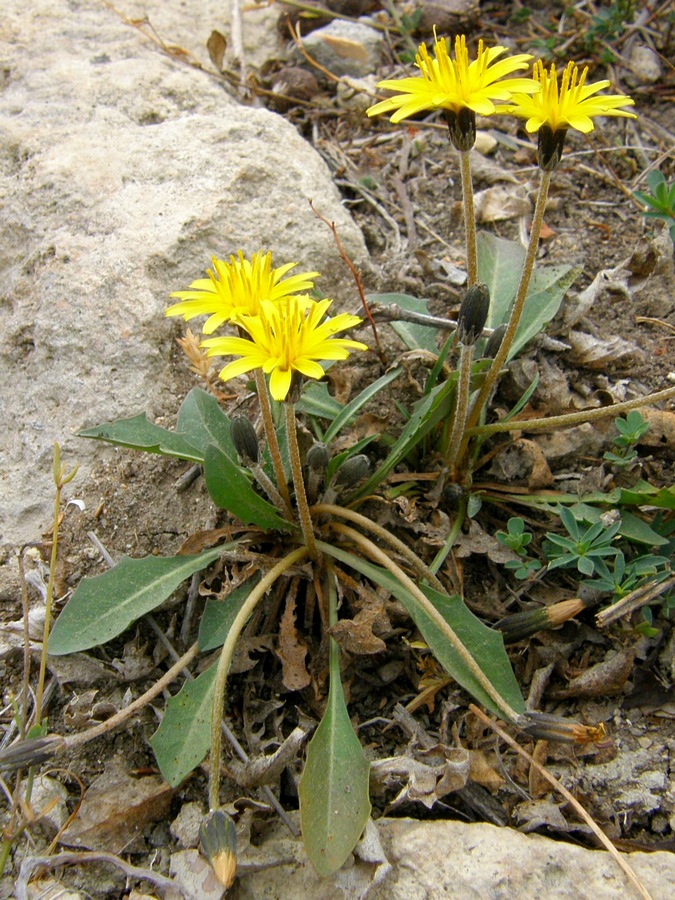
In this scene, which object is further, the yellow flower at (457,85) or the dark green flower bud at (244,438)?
the dark green flower bud at (244,438)

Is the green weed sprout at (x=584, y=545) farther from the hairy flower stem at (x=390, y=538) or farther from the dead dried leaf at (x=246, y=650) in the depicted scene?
the dead dried leaf at (x=246, y=650)

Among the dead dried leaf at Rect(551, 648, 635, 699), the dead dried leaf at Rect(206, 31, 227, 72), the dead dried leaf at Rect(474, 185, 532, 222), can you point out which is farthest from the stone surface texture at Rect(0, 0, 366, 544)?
the dead dried leaf at Rect(551, 648, 635, 699)

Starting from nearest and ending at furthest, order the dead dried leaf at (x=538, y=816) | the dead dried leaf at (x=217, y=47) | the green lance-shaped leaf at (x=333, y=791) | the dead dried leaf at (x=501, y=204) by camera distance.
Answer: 1. the green lance-shaped leaf at (x=333, y=791)
2. the dead dried leaf at (x=538, y=816)
3. the dead dried leaf at (x=501, y=204)
4. the dead dried leaf at (x=217, y=47)

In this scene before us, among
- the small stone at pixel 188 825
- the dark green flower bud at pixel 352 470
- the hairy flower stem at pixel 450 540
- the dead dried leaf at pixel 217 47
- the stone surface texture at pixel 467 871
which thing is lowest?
the small stone at pixel 188 825

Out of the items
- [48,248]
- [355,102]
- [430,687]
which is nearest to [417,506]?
[430,687]

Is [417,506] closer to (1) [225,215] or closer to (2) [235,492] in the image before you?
(2) [235,492]


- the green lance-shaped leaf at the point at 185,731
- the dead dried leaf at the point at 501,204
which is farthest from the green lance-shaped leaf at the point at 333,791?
the dead dried leaf at the point at 501,204

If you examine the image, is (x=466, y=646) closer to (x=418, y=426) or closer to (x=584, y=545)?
(x=584, y=545)

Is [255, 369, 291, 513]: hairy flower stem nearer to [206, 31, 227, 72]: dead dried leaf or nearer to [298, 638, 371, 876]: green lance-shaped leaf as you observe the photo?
[298, 638, 371, 876]: green lance-shaped leaf
